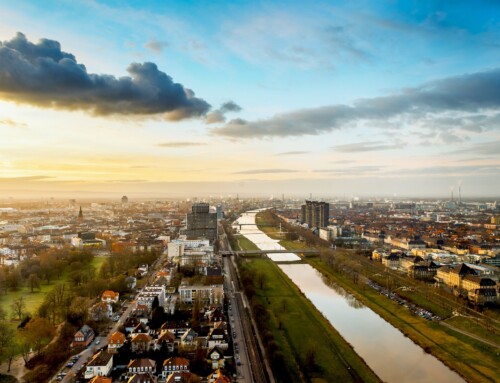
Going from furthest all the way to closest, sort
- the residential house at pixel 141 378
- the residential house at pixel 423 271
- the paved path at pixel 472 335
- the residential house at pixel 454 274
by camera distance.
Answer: the residential house at pixel 423 271 → the residential house at pixel 454 274 → the paved path at pixel 472 335 → the residential house at pixel 141 378

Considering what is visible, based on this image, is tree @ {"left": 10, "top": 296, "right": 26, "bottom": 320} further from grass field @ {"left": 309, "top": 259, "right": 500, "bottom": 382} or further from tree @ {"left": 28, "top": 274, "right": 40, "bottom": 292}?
grass field @ {"left": 309, "top": 259, "right": 500, "bottom": 382}

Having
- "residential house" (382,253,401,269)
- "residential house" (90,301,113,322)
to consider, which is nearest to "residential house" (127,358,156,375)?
"residential house" (90,301,113,322)

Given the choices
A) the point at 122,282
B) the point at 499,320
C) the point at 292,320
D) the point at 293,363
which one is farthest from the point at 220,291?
the point at 499,320

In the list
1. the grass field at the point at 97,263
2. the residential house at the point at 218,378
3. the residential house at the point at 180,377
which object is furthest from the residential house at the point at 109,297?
the residential house at the point at 218,378

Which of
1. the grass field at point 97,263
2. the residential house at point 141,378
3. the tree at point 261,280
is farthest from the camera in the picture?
the grass field at point 97,263

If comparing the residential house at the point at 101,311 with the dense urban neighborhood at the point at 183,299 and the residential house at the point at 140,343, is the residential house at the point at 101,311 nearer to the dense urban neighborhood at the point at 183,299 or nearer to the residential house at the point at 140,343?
the dense urban neighborhood at the point at 183,299

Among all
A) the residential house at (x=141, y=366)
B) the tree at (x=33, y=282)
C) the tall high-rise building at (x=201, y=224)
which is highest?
the tall high-rise building at (x=201, y=224)

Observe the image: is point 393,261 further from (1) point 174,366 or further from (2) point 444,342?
(1) point 174,366
